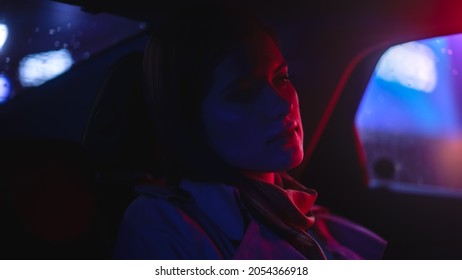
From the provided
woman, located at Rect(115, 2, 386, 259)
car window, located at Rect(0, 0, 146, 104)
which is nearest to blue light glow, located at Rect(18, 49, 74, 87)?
car window, located at Rect(0, 0, 146, 104)

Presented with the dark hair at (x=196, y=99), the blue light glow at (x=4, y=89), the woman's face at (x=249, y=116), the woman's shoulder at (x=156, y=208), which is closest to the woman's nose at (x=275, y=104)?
the woman's face at (x=249, y=116)

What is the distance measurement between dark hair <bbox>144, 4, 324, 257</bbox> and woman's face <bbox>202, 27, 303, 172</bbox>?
0.08 ft

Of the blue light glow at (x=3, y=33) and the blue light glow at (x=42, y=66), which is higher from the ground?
the blue light glow at (x=3, y=33)

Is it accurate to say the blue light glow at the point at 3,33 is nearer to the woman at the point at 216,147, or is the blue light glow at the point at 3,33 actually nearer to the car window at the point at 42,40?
the car window at the point at 42,40

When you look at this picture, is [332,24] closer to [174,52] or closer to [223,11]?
[223,11]

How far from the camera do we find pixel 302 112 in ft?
6.32

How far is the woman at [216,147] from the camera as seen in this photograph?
1351 mm

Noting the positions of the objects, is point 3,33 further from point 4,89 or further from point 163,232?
point 163,232

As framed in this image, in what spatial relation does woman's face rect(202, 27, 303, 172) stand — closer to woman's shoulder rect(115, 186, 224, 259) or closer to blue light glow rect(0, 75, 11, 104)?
woman's shoulder rect(115, 186, 224, 259)

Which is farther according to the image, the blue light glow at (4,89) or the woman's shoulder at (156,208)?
the blue light glow at (4,89)

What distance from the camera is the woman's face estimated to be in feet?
4.57

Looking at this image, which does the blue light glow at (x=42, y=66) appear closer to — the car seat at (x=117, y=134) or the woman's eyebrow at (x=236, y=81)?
the car seat at (x=117, y=134)

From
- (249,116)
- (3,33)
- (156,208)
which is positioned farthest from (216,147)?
(3,33)

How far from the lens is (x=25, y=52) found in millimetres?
1537
